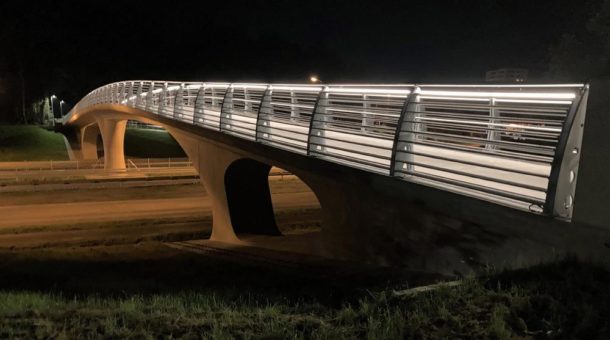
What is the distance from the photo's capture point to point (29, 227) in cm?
2188

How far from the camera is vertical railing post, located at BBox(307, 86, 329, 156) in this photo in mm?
9508

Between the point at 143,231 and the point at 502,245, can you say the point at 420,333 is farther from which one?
the point at 143,231

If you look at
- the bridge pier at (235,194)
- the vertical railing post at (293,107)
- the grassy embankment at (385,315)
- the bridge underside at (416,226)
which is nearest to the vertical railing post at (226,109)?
the bridge underside at (416,226)

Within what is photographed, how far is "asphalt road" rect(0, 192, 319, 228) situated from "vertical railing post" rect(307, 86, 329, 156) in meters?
16.4

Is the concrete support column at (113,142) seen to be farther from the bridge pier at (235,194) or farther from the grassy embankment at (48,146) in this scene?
the bridge pier at (235,194)

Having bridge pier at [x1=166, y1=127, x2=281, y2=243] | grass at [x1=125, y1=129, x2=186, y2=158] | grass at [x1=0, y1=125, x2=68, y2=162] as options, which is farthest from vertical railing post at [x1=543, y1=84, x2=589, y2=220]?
grass at [x1=0, y1=125, x2=68, y2=162]

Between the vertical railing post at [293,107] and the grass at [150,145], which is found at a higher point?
the vertical railing post at [293,107]

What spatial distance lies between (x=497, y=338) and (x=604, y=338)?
73 centimetres

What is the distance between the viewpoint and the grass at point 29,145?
5095 centimetres

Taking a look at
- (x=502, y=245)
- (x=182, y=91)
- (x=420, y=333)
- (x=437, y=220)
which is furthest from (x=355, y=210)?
(x=182, y=91)

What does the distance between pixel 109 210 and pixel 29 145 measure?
3510cm

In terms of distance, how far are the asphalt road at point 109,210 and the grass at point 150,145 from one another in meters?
28.6

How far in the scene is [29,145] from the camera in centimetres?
5481

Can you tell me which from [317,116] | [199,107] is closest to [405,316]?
[317,116]
